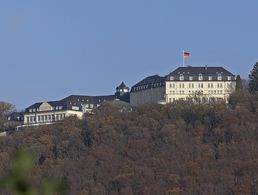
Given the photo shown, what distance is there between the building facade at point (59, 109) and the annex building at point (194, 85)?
9.00 meters

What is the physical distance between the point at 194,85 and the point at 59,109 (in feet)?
54.9

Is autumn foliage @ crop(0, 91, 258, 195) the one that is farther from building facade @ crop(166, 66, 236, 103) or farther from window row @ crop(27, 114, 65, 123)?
window row @ crop(27, 114, 65, 123)

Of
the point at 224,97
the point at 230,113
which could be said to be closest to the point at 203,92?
the point at 224,97

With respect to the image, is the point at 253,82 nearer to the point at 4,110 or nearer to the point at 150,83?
the point at 150,83

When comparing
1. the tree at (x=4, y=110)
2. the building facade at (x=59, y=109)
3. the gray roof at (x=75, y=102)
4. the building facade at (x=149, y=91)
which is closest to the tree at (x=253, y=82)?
the building facade at (x=149, y=91)

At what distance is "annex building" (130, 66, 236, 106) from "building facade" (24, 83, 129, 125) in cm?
900

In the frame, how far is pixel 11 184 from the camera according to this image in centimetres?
209

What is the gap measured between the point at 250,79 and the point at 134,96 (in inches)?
598

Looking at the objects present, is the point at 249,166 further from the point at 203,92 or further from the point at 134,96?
the point at 134,96

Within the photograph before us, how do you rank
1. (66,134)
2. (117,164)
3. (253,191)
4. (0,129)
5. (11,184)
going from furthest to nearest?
1. (0,129)
2. (66,134)
3. (117,164)
4. (253,191)
5. (11,184)

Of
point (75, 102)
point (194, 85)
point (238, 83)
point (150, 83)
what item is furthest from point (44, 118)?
point (238, 83)

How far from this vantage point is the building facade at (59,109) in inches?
4653

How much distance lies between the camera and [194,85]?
4437 inches

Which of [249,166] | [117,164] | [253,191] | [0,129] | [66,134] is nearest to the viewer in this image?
[253,191]
